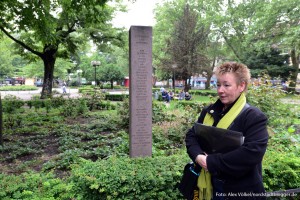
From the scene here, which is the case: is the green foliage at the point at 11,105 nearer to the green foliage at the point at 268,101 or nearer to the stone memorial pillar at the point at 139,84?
the stone memorial pillar at the point at 139,84

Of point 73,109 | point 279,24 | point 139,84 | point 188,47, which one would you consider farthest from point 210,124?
point 188,47

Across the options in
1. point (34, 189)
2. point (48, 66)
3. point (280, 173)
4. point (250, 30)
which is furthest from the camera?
point (250, 30)

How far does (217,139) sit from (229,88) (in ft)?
1.37

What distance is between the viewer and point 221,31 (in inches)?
1404

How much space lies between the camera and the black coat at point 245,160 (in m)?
1.88

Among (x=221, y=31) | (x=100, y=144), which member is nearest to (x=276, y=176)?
(x=100, y=144)

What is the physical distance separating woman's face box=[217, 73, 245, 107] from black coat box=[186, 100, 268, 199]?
0.52ft

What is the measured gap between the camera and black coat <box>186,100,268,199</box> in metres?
1.88

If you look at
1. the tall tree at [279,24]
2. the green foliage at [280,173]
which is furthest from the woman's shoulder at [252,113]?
the tall tree at [279,24]

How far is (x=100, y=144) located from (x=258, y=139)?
5.82 meters

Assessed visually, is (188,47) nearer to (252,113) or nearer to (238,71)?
(238,71)

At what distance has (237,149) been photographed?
1.90m

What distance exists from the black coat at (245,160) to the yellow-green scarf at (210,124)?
0.05 metres

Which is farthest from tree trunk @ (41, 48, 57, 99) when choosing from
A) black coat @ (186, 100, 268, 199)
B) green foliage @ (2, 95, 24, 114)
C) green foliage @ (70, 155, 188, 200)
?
black coat @ (186, 100, 268, 199)
